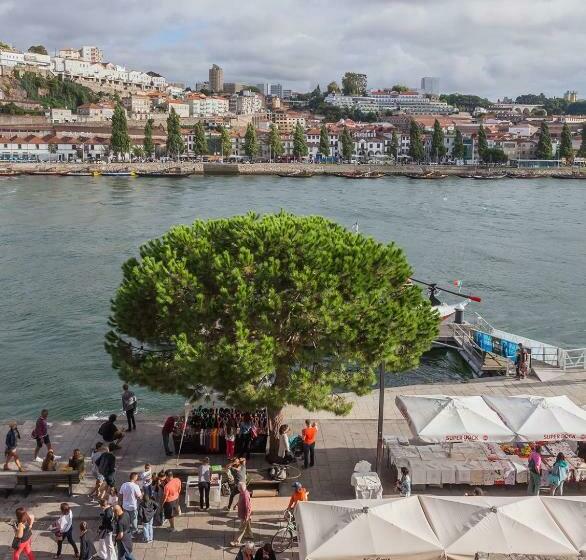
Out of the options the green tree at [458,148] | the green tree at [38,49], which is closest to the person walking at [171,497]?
the green tree at [458,148]

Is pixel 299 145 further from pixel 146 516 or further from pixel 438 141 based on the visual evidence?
pixel 146 516

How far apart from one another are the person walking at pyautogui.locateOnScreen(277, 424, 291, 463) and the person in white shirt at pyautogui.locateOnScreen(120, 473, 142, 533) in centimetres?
263

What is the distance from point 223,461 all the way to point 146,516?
257cm

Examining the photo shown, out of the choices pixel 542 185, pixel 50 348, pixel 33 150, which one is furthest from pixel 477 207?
pixel 33 150

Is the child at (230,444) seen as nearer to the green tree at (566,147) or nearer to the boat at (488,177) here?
the boat at (488,177)

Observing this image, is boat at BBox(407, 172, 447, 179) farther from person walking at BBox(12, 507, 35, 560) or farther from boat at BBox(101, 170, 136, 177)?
person walking at BBox(12, 507, 35, 560)

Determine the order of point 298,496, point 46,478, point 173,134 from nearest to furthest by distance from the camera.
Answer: point 298,496
point 46,478
point 173,134

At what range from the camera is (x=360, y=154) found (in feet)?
487

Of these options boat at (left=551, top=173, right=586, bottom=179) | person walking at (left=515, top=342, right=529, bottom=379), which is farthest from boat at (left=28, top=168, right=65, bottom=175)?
person walking at (left=515, top=342, right=529, bottom=379)

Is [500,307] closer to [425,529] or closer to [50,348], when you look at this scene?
[50,348]

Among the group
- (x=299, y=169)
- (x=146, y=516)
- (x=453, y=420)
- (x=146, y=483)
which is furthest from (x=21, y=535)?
(x=299, y=169)

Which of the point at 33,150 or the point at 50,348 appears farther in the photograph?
the point at 33,150

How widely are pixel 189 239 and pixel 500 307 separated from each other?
22.5 m

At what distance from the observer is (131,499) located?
8828 mm
